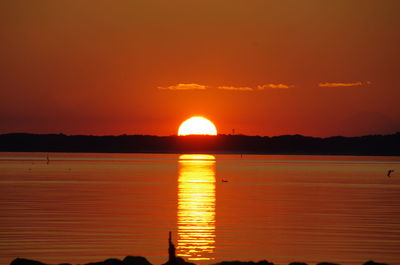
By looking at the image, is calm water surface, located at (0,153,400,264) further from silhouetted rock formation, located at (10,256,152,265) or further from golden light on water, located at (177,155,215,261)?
→ silhouetted rock formation, located at (10,256,152,265)

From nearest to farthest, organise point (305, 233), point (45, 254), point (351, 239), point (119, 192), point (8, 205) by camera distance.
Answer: point (45, 254), point (351, 239), point (305, 233), point (8, 205), point (119, 192)

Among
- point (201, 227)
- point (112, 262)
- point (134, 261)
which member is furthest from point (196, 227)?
point (112, 262)

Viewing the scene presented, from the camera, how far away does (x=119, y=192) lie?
229ft

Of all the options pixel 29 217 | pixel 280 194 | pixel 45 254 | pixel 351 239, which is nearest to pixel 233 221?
pixel 351 239

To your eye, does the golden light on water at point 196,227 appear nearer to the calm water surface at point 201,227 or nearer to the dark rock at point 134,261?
the calm water surface at point 201,227

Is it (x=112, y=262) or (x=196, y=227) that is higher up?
(x=196, y=227)

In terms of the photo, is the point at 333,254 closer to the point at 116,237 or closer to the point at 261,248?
the point at 261,248

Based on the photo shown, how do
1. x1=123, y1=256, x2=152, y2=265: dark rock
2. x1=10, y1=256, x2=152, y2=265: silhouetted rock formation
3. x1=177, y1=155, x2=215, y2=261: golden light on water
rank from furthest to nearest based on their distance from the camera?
x1=177, y1=155, x2=215, y2=261: golden light on water → x1=123, y1=256, x2=152, y2=265: dark rock → x1=10, y1=256, x2=152, y2=265: silhouetted rock formation

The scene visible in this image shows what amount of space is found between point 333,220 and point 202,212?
888 centimetres

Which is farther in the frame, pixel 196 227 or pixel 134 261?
pixel 196 227

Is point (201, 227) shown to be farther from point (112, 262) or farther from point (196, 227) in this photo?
point (112, 262)

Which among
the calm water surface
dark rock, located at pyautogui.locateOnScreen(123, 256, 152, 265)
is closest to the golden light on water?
the calm water surface

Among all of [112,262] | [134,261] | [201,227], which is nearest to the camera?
[112,262]

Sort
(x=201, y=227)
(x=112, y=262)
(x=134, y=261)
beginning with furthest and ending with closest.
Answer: (x=201, y=227) < (x=134, y=261) < (x=112, y=262)
